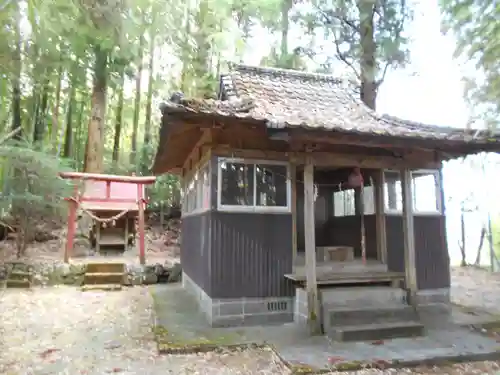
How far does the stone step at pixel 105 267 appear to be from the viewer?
9938 mm

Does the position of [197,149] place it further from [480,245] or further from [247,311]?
[480,245]

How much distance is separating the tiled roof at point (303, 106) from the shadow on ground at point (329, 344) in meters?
2.91

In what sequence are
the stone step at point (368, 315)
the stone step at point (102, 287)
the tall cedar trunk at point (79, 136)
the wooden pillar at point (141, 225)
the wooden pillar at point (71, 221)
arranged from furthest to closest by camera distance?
the tall cedar trunk at point (79, 136), the wooden pillar at point (141, 225), the wooden pillar at point (71, 221), the stone step at point (102, 287), the stone step at point (368, 315)

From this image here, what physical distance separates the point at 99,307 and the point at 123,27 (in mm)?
5772

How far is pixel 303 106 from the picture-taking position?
23.6 ft

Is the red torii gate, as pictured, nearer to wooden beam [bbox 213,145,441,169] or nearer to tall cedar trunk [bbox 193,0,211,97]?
tall cedar trunk [bbox 193,0,211,97]

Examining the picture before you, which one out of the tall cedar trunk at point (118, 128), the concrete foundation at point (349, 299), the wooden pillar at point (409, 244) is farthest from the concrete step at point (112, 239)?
the wooden pillar at point (409, 244)

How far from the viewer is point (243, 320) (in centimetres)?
592

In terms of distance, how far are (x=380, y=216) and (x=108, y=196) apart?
8012mm

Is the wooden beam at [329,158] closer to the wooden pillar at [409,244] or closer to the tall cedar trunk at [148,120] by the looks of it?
the wooden pillar at [409,244]

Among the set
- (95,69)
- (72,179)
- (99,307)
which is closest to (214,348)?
(99,307)

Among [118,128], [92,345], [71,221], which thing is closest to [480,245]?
[92,345]

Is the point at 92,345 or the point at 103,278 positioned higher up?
the point at 103,278

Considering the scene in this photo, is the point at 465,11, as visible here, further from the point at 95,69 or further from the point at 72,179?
the point at 95,69
